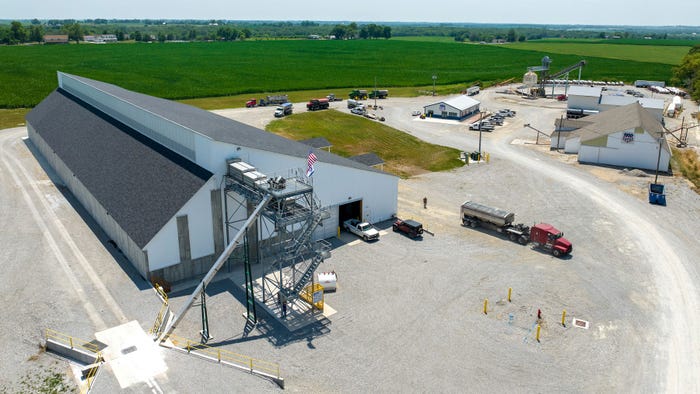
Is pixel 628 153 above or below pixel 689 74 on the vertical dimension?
below

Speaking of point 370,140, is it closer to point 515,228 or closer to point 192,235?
point 515,228

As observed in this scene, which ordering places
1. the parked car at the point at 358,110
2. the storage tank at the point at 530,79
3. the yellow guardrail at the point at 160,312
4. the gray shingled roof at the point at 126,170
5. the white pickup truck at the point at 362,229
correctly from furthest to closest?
the storage tank at the point at 530,79
the parked car at the point at 358,110
the white pickup truck at the point at 362,229
the gray shingled roof at the point at 126,170
the yellow guardrail at the point at 160,312

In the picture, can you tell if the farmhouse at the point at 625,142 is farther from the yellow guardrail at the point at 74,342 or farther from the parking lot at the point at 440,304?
the yellow guardrail at the point at 74,342

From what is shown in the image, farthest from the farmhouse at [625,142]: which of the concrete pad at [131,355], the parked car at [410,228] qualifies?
the concrete pad at [131,355]

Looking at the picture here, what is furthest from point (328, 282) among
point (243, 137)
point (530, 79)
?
point (530, 79)

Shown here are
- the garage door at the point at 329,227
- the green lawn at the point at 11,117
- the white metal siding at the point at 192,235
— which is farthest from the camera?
the green lawn at the point at 11,117

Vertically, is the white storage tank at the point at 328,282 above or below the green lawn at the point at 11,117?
below

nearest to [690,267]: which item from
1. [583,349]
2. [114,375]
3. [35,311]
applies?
[583,349]
